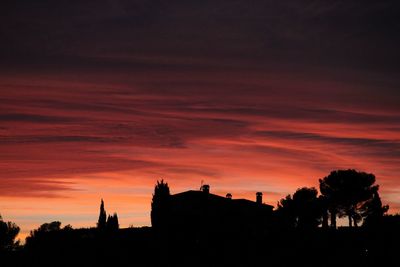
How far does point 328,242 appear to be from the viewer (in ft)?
209

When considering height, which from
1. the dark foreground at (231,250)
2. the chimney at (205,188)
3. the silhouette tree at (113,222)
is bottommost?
the dark foreground at (231,250)

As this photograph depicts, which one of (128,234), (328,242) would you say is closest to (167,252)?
(128,234)

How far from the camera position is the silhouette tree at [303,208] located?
3787 inches

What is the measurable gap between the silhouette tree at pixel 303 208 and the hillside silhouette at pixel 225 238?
373cm

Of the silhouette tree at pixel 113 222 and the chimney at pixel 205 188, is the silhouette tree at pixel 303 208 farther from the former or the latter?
the silhouette tree at pixel 113 222

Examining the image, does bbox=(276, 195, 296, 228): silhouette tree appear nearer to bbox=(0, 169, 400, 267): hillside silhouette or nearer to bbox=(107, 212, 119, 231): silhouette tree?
bbox=(0, 169, 400, 267): hillside silhouette

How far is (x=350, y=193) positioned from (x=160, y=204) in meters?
33.4

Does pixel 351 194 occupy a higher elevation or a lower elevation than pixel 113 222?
higher

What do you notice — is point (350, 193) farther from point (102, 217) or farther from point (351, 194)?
point (102, 217)

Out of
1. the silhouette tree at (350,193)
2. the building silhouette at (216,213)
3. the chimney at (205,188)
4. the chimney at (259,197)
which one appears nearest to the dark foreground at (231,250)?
the building silhouette at (216,213)

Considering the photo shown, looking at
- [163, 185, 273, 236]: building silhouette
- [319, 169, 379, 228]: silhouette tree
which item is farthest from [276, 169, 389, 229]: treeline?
[163, 185, 273, 236]: building silhouette

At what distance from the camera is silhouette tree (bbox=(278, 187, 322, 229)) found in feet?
316

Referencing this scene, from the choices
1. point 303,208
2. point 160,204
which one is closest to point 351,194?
point 303,208

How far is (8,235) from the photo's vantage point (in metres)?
93.2
